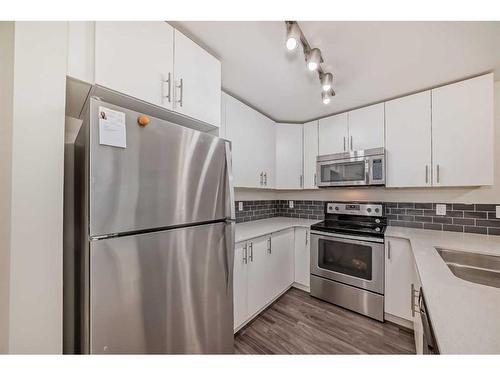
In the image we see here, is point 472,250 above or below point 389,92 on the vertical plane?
below

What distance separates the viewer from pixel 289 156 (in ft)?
8.54

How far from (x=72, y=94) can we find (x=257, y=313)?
2147 mm

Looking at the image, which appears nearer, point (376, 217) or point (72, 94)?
point (72, 94)

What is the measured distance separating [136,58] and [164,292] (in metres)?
1.15

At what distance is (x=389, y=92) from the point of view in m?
1.86

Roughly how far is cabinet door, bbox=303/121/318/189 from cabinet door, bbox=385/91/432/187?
0.75 metres

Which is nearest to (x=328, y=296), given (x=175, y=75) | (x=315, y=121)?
(x=315, y=121)

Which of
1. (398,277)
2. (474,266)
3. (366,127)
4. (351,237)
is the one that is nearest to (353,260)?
(351,237)

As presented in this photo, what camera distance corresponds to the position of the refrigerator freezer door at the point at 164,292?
745 millimetres

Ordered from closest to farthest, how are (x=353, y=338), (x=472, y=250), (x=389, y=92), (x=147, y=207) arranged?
(x=147, y=207) < (x=472, y=250) < (x=353, y=338) < (x=389, y=92)

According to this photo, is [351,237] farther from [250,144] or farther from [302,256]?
[250,144]

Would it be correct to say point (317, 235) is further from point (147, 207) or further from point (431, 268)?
point (147, 207)

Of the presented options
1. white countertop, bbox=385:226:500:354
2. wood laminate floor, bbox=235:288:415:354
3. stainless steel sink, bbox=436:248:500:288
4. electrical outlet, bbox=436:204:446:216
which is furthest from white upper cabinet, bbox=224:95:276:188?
electrical outlet, bbox=436:204:446:216

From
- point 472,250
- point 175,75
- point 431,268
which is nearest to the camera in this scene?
point 431,268
